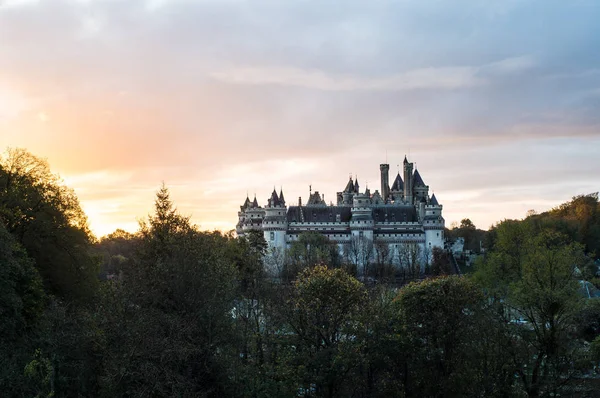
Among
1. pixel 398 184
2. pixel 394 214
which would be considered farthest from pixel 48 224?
pixel 398 184

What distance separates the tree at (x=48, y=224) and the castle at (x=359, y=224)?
6032cm

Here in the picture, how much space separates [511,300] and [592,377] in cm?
463

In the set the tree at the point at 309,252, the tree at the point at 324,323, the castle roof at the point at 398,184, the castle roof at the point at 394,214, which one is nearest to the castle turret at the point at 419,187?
the castle roof at the point at 398,184

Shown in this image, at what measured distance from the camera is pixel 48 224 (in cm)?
2831

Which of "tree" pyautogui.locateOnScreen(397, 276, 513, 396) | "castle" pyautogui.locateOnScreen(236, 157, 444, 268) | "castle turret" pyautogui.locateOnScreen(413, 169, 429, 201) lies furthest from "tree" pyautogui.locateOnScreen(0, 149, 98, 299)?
"castle turret" pyautogui.locateOnScreen(413, 169, 429, 201)

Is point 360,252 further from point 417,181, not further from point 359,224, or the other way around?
point 417,181

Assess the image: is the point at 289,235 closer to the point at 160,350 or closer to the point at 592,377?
the point at 592,377

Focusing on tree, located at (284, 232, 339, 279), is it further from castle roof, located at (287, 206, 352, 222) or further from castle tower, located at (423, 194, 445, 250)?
castle tower, located at (423, 194, 445, 250)

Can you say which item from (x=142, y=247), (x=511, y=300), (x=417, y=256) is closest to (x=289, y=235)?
(x=417, y=256)

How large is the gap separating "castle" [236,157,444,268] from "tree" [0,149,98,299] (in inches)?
2375

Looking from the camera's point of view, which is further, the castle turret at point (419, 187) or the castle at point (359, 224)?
the castle turret at point (419, 187)

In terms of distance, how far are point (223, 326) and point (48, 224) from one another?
1100 centimetres

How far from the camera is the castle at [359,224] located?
3556 inches

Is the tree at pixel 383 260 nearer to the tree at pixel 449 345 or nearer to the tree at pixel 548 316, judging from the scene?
the tree at pixel 548 316
